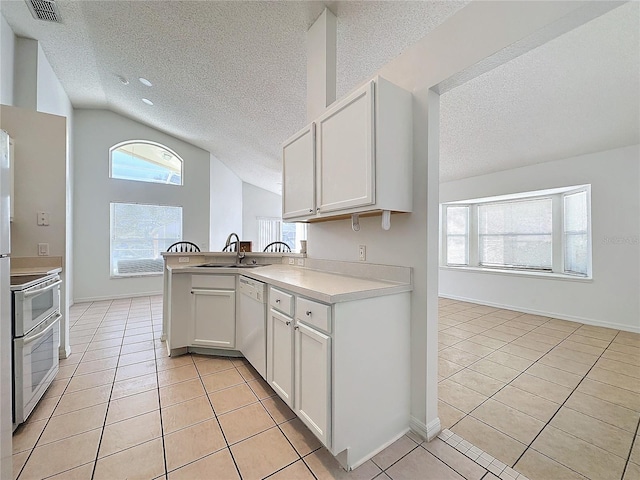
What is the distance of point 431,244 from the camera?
5.26 feet

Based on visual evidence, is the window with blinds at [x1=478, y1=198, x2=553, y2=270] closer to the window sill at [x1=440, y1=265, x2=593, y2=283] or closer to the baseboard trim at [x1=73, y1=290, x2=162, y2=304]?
the window sill at [x1=440, y1=265, x2=593, y2=283]

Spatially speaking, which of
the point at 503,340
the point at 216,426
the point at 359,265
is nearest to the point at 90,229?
the point at 216,426

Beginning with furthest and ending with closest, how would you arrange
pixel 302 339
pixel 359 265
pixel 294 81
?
pixel 294 81 < pixel 359 265 < pixel 302 339

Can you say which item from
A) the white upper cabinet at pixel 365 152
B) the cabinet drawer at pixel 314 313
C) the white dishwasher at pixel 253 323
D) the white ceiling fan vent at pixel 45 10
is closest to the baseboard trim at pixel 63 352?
the white dishwasher at pixel 253 323

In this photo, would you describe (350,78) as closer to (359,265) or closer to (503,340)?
(359,265)

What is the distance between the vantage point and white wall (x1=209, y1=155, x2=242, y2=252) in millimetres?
6516

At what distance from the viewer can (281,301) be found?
176 cm

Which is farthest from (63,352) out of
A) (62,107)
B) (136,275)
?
(62,107)

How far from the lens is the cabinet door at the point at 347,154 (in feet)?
5.01

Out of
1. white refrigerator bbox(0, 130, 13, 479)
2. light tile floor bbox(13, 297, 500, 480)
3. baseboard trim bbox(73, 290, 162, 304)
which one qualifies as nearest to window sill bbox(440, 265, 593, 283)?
light tile floor bbox(13, 297, 500, 480)

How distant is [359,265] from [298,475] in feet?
4.13

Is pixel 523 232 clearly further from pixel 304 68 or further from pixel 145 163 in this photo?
pixel 145 163

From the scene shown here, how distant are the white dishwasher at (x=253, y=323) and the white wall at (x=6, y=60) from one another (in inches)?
134

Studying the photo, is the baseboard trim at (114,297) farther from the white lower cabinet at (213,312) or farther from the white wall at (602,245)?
the white wall at (602,245)
